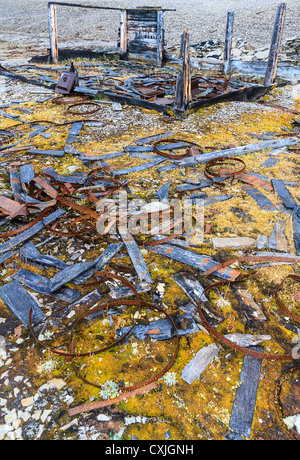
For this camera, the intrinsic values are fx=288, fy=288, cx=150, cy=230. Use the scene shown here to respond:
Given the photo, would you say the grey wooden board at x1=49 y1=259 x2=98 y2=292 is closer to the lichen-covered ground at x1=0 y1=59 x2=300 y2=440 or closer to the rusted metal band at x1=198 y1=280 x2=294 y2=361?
the lichen-covered ground at x1=0 y1=59 x2=300 y2=440

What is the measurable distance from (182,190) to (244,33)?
71.1ft

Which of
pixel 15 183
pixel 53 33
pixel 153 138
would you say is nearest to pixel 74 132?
pixel 153 138

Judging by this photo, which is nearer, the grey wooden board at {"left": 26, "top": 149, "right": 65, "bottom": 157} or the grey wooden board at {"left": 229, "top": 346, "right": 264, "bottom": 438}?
the grey wooden board at {"left": 229, "top": 346, "right": 264, "bottom": 438}

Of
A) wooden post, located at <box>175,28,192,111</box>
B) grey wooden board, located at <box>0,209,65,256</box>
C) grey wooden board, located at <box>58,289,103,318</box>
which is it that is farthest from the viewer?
wooden post, located at <box>175,28,192,111</box>

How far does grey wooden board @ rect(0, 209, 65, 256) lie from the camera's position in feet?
12.9

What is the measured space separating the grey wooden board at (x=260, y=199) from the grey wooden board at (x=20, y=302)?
3779 mm

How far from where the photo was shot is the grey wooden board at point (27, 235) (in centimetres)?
393

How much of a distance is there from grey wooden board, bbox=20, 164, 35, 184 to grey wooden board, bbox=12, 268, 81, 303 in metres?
2.36

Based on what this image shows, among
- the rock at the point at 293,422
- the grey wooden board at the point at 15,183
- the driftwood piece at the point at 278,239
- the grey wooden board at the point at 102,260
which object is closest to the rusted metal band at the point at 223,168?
the driftwood piece at the point at 278,239

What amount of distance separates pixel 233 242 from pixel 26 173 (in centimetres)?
409

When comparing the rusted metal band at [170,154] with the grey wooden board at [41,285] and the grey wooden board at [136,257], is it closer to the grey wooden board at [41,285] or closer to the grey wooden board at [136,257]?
the grey wooden board at [136,257]

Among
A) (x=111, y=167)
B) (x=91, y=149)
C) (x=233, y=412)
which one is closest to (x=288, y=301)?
(x=233, y=412)

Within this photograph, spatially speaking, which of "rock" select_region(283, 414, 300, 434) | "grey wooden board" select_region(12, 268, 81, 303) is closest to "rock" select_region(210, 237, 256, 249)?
"grey wooden board" select_region(12, 268, 81, 303)

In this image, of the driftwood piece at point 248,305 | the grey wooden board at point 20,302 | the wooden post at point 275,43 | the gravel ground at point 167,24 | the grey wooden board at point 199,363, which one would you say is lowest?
the grey wooden board at point 199,363
